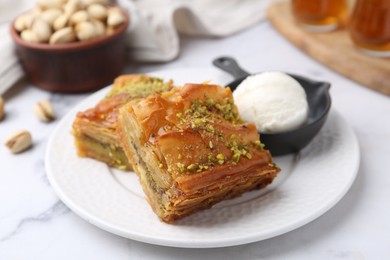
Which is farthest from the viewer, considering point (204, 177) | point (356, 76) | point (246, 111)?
point (356, 76)

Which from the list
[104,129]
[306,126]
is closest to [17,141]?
[104,129]

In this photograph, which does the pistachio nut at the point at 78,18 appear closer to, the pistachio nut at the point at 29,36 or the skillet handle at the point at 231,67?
the pistachio nut at the point at 29,36

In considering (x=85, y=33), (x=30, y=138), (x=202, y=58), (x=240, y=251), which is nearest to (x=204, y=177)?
(x=240, y=251)

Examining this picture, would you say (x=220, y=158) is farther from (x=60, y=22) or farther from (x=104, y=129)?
(x=60, y=22)

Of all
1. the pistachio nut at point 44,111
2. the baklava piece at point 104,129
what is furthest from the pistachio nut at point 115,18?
the baklava piece at point 104,129

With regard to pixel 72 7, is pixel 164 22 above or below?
below

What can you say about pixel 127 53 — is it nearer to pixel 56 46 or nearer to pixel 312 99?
pixel 56 46

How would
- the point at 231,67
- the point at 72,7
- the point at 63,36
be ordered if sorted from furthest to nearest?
the point at 72,7 < the point at 63,36 < the point at 231,67
